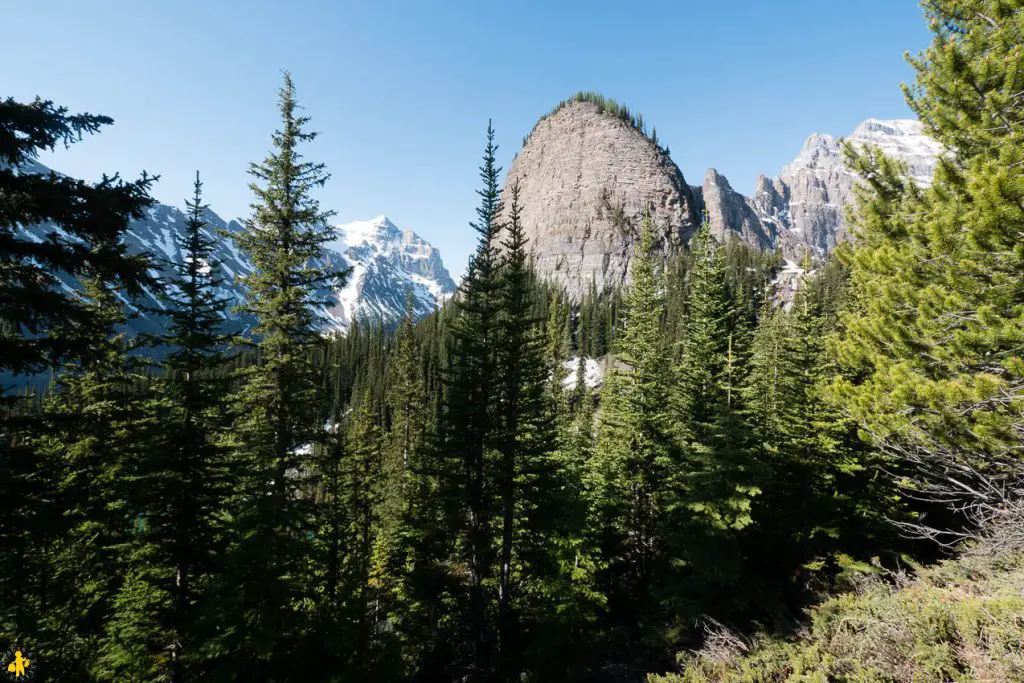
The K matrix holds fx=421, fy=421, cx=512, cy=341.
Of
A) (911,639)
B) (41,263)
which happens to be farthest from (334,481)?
(911,639)

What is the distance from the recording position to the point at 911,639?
255 inches

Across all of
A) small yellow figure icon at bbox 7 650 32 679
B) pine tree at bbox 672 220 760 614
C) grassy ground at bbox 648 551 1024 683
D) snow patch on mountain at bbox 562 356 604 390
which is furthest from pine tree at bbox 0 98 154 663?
snow patch on mountain at bbox 562 356 604 390

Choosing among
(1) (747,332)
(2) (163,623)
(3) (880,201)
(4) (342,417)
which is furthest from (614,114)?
(2) (163,623)

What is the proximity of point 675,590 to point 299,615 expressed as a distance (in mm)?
11486

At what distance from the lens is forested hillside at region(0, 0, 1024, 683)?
7.29m

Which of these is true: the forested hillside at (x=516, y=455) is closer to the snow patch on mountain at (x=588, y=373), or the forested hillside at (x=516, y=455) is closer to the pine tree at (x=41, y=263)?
the pine tree at (x=41, y=263)

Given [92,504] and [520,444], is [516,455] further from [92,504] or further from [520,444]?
[92,504]

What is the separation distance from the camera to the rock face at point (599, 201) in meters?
129

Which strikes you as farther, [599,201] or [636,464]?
[599,201]

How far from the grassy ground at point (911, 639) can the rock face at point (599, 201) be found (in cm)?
11894

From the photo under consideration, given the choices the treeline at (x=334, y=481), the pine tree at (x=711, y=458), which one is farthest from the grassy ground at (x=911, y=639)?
the treeline at (x=334, y=481)

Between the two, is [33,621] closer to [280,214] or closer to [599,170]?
[280,214]

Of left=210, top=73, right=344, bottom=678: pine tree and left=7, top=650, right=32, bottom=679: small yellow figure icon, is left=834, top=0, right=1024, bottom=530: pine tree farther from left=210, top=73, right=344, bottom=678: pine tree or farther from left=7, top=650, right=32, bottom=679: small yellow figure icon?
left=7, top=650, right=32, bottom=679: small yellow figure icon

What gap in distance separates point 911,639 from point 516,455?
10887mm
